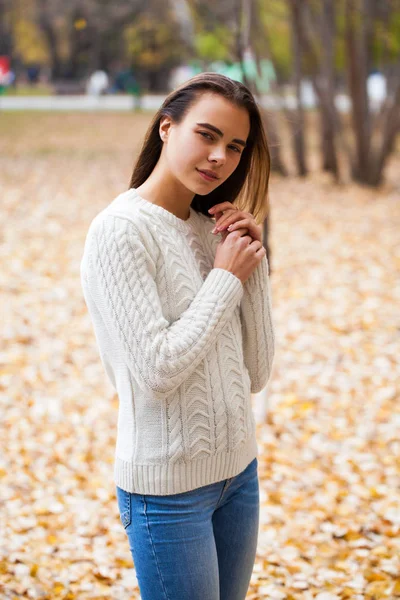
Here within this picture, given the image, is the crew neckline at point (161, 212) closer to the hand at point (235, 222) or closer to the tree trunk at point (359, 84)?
the hand at point (235, 222)

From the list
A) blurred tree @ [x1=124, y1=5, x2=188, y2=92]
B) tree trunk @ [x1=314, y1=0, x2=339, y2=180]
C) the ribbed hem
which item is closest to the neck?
the ribbed hem

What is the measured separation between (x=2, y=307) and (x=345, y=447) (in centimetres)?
337

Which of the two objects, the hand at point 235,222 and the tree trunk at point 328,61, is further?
the tree trunk at point 328,61

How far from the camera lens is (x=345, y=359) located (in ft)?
18.7

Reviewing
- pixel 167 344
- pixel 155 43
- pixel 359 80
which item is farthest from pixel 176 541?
pixel 155 43

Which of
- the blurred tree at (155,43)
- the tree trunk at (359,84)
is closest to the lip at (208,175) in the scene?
the tree trunk at (359,84)

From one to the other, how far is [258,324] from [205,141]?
493 mm

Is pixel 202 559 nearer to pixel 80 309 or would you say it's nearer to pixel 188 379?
pixel 188 379

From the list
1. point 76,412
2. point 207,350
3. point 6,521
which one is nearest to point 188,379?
point 207,350

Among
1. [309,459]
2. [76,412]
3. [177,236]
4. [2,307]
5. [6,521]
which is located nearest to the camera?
[177,236]

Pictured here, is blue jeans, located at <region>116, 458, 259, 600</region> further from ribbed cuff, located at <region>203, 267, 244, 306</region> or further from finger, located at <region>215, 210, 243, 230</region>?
finger, located at <region>215, 210, 243, 230</region>

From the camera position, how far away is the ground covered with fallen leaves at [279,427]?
3.43m

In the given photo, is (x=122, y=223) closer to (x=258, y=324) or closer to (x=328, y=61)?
(x=258, y=324)

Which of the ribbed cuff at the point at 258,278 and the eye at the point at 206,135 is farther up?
the eye at the point at 206,135
